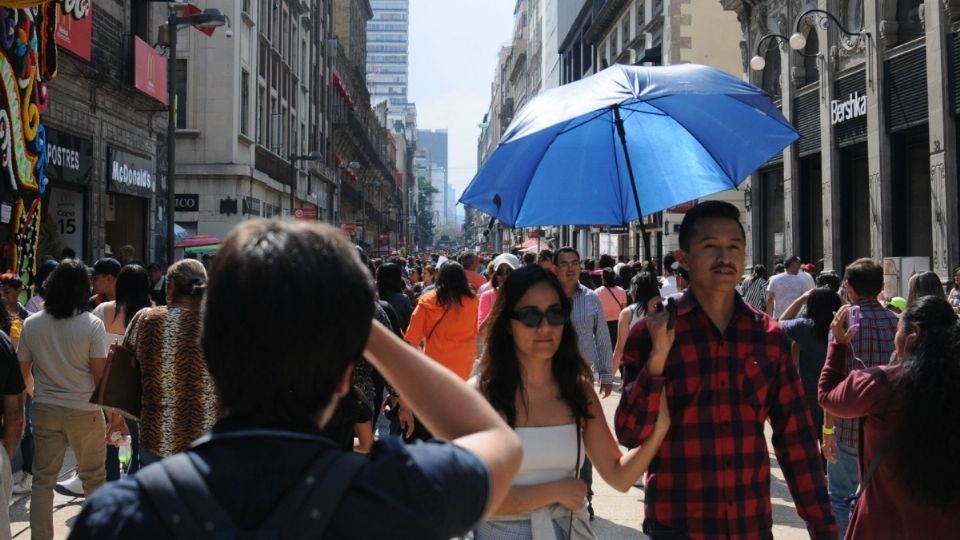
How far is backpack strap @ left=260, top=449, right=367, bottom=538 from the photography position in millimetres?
1404

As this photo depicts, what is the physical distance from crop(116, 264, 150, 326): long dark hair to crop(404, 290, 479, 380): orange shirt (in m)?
2.16

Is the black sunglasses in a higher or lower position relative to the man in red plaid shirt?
higher

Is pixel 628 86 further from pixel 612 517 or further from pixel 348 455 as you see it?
pixel 612 517

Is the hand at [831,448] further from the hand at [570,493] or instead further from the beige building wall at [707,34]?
the beige building wall at [707,34]

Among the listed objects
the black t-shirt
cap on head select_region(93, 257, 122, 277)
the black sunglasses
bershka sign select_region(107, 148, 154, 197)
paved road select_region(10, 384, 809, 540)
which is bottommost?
paved road select_region(10, 384, 809, 540)

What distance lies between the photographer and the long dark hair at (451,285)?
7832 millimetres

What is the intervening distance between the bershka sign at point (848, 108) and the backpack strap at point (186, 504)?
21908mm

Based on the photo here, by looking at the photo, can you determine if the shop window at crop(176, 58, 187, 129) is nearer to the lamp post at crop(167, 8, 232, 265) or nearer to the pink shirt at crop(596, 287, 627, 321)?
the lamp post at crop(167, 8, 232, 265)

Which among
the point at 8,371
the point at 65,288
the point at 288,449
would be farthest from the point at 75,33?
the point at 288,449

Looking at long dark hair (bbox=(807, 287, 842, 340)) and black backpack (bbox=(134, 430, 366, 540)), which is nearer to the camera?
black backpack (bbox=(134, 430, 366, 540))

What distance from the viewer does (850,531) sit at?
3.99 meters

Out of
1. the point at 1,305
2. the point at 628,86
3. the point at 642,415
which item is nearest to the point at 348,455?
the point at 642,415

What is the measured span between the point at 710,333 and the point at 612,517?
4.05 m

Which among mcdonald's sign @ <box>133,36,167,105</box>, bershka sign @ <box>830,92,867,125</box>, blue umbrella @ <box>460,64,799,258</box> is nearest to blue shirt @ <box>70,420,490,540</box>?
blue umbrella @ <box>460,64,799,258</box>
